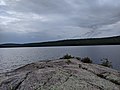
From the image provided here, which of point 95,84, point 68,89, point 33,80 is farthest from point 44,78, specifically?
point 95,84

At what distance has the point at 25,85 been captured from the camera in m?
9.02

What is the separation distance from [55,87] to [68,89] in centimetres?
61

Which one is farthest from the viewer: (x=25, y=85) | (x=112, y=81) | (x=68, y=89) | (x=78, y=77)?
(x=112, y=81)

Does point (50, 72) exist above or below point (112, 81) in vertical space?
above

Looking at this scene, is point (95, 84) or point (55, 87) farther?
point (95, 84)

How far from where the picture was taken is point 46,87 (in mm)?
8633

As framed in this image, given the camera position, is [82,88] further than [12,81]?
No

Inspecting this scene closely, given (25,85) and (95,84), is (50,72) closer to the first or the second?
(25,85)

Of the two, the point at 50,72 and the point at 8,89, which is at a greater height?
the point at 50,72

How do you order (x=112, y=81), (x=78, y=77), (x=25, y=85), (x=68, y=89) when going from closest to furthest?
(x=68, y=89)
(x=25, y=85)
(x=78, y=77)
(x=112, y=81)

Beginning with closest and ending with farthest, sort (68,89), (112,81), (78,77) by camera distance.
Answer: (68,89)
(78,77)
(112,81)

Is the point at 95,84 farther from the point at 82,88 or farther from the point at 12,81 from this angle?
the point at 12,81

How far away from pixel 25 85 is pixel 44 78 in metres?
0.97

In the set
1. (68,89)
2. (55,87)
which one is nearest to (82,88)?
(68,89)
